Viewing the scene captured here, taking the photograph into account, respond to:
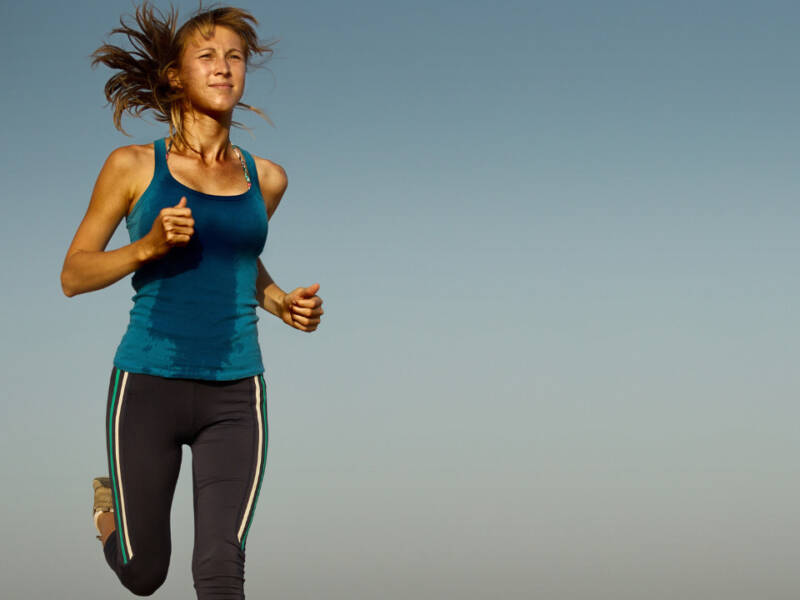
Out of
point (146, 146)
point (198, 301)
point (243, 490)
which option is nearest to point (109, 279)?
point (198, 301)

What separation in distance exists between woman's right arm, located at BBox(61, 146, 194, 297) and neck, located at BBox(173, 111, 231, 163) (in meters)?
0.25

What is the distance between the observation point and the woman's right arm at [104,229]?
418 centimetres

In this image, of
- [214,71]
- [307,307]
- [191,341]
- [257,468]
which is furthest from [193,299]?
[214,71]

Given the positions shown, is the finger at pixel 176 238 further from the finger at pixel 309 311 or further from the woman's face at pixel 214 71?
the woman's face at pixel 214 71

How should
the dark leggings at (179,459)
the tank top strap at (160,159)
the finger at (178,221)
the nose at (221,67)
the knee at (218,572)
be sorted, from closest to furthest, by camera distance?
the finger at (178,221)
the knee at (218,572)
the dark leggings at (179,459)
the tank top strap at (160,159)
the nose at (221,67)

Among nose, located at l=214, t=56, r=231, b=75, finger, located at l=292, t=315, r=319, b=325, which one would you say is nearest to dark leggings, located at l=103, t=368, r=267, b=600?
finger, located at l=292, t=315, r=319, b=325

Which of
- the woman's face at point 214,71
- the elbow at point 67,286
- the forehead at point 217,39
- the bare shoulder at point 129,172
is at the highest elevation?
the forehead at point 217,39

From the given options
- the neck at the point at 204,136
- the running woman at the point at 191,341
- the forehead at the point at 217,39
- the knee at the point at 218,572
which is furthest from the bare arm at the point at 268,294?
the knee at the point at 218,572

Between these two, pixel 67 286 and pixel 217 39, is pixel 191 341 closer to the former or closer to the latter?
pixel 67 286

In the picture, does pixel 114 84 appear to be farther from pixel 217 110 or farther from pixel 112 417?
pixel 112 417

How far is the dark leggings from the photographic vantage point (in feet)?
13.9

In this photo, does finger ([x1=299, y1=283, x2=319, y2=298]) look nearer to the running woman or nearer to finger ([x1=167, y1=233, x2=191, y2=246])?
the running woman

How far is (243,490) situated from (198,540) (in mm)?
262

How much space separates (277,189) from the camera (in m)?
4.92
